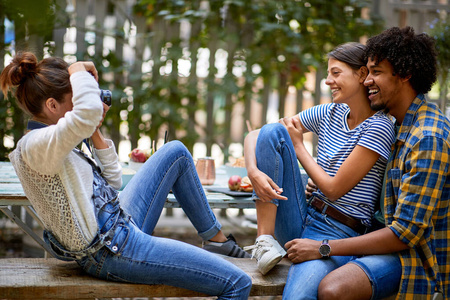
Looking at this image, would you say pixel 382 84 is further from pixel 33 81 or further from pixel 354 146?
pixel 33 81

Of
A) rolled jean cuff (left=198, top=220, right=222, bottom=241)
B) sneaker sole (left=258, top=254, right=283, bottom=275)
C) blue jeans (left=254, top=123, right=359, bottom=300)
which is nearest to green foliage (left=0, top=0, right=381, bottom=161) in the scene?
rolled jean cuff (left=198, top=220, right=222, bottom=241)

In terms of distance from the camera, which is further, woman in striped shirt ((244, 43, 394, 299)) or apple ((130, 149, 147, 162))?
apple ((130, 149, 147, 162))

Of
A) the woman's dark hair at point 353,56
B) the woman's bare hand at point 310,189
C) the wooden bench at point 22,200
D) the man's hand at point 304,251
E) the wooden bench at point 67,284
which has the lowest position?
the wooden bench at point 67,284

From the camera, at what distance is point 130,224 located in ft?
6.52

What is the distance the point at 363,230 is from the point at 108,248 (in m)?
1.04

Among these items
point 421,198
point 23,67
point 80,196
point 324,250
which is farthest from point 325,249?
point 23,67

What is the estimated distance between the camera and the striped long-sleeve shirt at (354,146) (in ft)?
7.02

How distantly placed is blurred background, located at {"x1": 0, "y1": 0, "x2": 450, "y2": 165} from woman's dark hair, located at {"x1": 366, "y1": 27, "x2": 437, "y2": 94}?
2259 mm

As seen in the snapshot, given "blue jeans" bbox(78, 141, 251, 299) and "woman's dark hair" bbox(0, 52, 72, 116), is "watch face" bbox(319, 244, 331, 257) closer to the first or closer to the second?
"blue jeans" bbox(78, 141, 251, 299)

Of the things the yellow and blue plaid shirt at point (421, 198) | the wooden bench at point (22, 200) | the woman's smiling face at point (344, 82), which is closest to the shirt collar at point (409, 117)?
the yellow and blue plaid shirt at point (421, 198)

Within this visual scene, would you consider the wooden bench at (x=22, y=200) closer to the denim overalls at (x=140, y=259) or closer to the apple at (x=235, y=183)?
the apple at (x=235, y=183)

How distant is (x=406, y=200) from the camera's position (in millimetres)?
1939

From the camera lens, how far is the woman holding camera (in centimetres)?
175

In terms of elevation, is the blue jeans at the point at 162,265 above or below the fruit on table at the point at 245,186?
below
